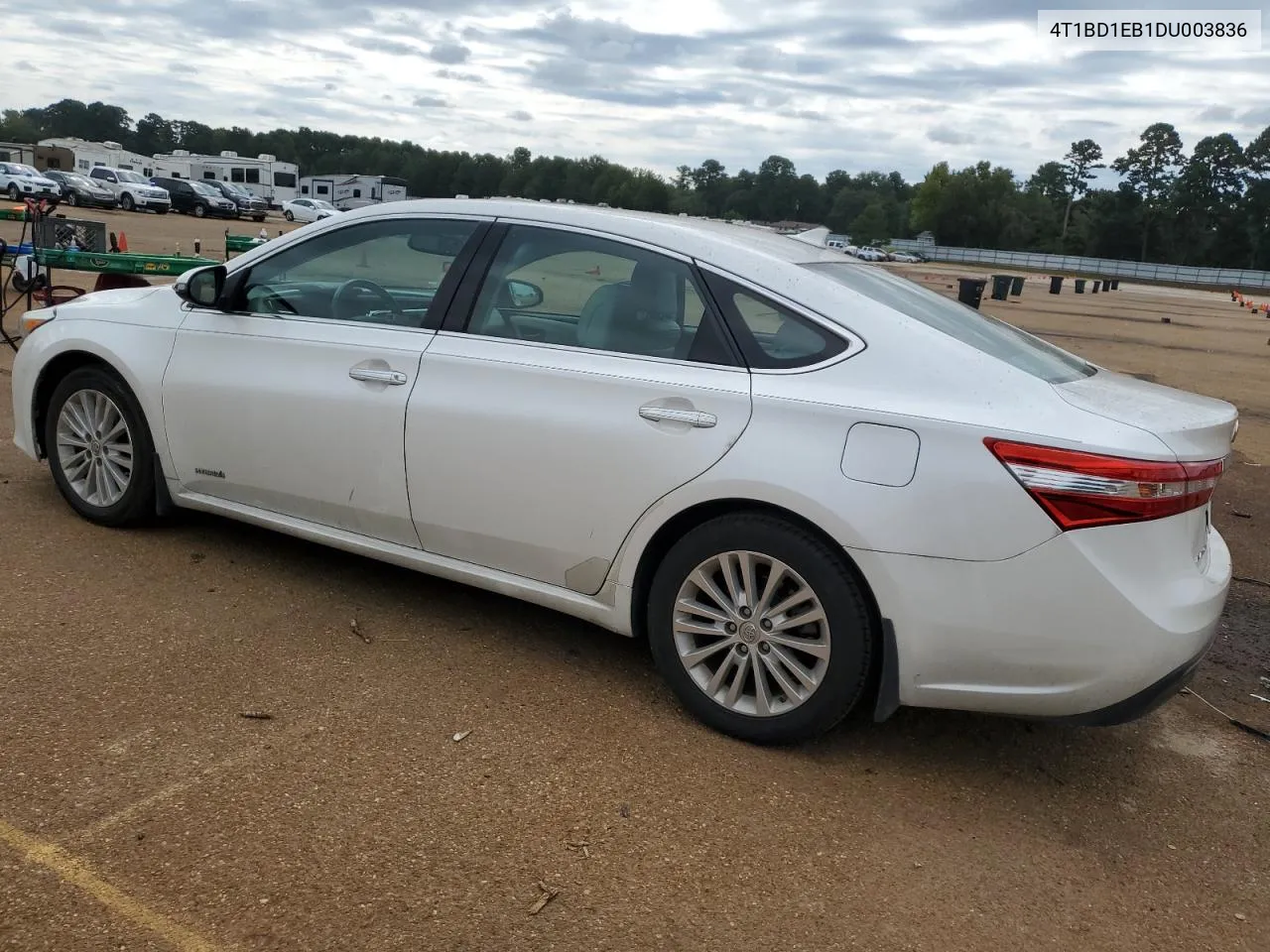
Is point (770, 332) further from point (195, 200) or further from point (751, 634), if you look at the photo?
point (195, 200)

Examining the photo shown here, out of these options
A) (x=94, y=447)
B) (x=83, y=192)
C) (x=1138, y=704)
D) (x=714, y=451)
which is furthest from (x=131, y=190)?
(x=1138, y=704)

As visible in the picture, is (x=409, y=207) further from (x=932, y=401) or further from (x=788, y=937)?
(x=788, y=937)

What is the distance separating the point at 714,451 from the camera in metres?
3.35

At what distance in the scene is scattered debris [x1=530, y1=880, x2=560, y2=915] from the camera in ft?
8.50

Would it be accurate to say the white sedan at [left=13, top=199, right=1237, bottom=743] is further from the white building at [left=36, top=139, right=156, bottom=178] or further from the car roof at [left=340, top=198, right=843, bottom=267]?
the white building at [left=36, top=139, right=156, bottom=178]

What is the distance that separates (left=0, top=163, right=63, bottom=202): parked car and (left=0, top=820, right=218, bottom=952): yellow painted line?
4500 centimetres

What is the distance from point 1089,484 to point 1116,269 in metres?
99.1

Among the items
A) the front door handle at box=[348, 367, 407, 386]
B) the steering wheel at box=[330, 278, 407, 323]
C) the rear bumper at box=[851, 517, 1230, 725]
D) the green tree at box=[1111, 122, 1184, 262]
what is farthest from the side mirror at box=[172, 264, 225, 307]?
the green tree at box=[1111, 122, 1184, 262]

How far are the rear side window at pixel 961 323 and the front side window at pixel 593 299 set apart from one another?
0.47m

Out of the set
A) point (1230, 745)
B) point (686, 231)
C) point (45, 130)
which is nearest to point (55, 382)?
point (686, 231)

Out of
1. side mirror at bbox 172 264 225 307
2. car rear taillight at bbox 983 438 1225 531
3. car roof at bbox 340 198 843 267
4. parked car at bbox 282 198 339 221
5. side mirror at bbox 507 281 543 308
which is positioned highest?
Answer: parked car at bbox 282 198 339 221

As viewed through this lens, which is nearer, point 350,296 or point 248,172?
point 350,296

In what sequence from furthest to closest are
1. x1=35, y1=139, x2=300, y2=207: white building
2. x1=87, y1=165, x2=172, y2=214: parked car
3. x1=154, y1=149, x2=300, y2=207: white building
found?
x1=35, y1=139, x2=300, y2=207: white building < x1=154, y1=149, x2=300, y2=207: white building < x1=87, y1=165, x2=172, y2=214: parked car

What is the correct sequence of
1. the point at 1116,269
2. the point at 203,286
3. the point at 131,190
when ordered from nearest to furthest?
1. the point at 203,286
2. the point at 131,190
3. the point at 1116,269
